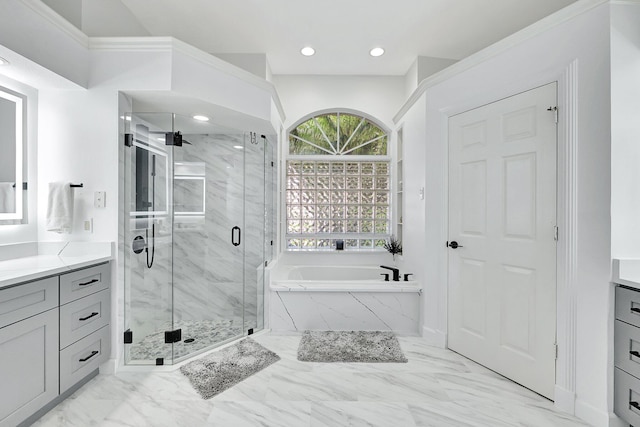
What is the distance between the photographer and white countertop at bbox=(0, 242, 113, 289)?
172 cm

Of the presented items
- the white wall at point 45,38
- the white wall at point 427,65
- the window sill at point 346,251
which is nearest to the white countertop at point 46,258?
the white wall at point 45,38

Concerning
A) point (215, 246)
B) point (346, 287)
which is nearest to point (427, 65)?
point (346, 287)

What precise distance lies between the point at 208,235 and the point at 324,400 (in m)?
1.85

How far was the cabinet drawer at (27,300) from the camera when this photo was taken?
1602 mm

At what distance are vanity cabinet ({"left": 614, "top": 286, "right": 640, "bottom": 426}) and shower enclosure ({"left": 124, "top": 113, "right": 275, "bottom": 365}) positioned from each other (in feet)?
8.73

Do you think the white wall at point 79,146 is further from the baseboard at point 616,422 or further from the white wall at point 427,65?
the baseboard at point 616,422

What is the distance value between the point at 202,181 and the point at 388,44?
92.2 inches

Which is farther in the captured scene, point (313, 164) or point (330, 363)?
point (313, 164)

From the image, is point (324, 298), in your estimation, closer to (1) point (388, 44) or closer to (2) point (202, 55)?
(2) point (202, 55)

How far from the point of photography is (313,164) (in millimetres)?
4324

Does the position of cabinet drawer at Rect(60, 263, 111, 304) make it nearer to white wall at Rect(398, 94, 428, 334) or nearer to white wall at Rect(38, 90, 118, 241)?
white wall at Rect(38, 90, 118, 241)

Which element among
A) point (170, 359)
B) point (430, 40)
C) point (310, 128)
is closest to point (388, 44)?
point (430, 40)

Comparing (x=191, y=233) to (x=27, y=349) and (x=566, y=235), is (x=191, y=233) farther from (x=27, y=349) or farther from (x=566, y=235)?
(x=566, y=235)

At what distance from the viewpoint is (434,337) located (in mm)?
2928
